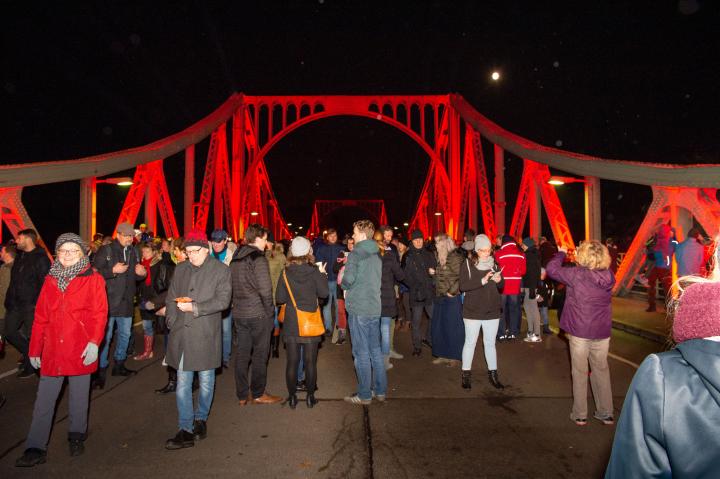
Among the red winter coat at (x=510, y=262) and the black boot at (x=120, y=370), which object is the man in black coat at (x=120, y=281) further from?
the red winter coat at (x=510, y=262)

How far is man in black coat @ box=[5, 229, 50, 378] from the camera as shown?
5.61m

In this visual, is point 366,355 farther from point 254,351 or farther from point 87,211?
point 87,211

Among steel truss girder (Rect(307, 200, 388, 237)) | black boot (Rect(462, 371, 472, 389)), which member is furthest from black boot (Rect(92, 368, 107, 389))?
steel truss girder (Rect(307, 200, 388, 237))

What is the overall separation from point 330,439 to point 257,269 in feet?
5.67

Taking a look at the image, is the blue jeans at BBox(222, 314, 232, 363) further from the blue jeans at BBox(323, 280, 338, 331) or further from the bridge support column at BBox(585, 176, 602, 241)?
the bridge support column at BBox(585, 176, 602, 241)

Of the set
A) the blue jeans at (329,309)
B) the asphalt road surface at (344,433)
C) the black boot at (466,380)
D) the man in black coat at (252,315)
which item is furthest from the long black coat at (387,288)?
the blue jeans at (329,309)

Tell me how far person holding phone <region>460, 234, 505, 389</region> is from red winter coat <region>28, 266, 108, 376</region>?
139 inches

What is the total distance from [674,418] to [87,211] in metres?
11.8

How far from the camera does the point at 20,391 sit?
5148mm

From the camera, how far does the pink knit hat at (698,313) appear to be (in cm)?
125

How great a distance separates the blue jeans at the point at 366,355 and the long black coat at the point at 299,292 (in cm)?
39

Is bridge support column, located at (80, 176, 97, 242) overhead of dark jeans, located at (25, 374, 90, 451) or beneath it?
overhead

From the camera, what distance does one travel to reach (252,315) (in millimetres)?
4660

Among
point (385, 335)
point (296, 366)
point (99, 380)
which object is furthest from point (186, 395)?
point (385, 335)
